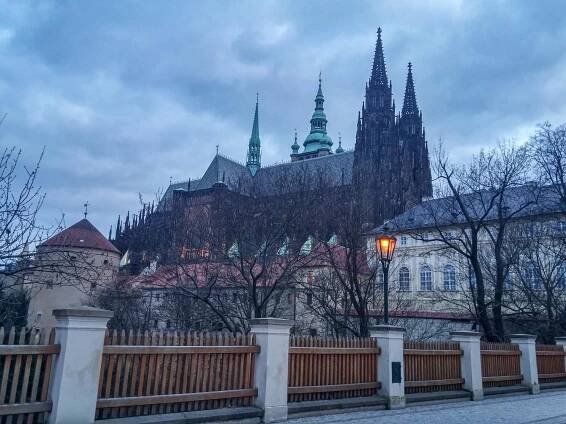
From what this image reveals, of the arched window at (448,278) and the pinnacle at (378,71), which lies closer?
the arched window at (448,278)

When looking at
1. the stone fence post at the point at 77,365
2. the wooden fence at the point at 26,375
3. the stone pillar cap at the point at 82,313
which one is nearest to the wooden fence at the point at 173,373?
the stone fence post at the point at 77,365

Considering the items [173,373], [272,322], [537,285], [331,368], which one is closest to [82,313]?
[173,373]

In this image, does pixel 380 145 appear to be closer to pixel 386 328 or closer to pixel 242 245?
pixel 242 245

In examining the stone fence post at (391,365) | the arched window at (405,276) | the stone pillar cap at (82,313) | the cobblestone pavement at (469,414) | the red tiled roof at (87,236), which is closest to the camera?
the stone pillar cap at (82,313)

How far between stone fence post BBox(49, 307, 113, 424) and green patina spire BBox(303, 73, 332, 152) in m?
99.3

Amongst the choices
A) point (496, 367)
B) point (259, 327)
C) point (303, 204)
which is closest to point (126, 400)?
point (259, 327)

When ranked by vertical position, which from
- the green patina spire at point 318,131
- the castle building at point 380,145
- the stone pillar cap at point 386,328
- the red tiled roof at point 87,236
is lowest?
the stone pillar cap at point 386,328

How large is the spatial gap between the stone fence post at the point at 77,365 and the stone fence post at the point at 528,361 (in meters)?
13.5

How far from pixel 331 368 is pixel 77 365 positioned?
17.8 ft

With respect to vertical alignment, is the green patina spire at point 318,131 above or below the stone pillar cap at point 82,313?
above

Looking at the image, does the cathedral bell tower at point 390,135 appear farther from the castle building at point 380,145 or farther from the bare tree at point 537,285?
the bare tree at point 537,285

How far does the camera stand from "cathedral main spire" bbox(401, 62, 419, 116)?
3282 inches

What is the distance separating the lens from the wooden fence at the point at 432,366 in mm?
11953

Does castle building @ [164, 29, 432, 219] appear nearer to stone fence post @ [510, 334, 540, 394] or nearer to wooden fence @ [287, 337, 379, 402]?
stone fence post @ [510, 334, 540, 394]
